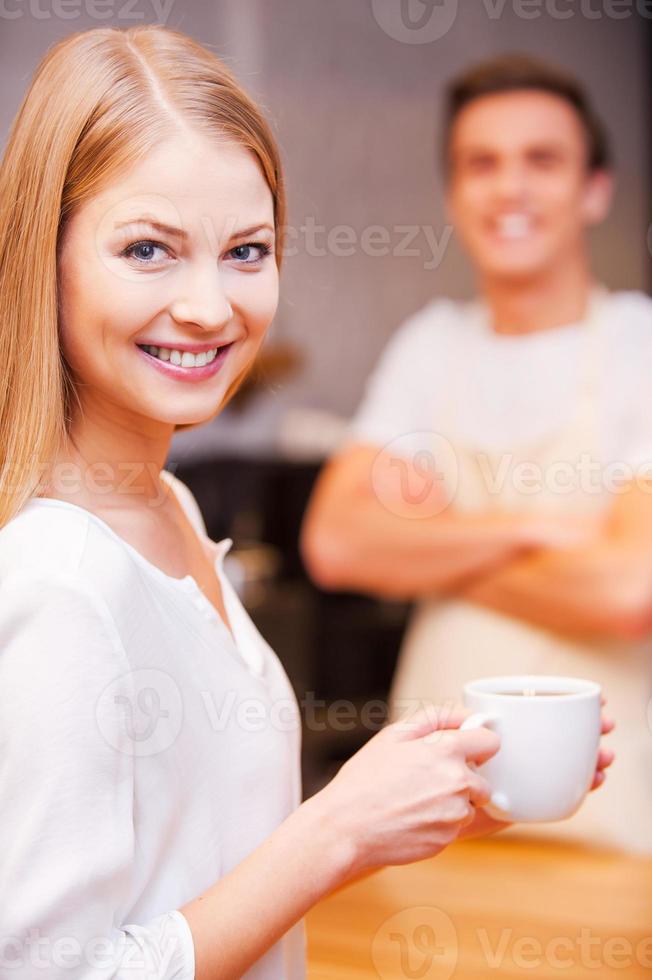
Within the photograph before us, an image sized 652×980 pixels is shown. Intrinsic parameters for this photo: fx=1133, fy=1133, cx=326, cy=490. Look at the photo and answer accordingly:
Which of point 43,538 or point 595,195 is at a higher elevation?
point 595,195

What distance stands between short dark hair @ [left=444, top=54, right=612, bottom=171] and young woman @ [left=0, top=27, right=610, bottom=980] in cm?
110

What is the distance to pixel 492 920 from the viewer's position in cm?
87

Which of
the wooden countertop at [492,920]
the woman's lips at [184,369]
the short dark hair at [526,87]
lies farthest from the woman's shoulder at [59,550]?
the short dark hair at [526,87]

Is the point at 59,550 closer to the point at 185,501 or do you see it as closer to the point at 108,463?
the point at 108,463

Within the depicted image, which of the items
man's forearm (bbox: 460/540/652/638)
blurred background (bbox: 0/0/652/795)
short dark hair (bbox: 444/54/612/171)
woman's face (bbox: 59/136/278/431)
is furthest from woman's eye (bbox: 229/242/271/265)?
blurred background (bbox: 0/0/652/795)

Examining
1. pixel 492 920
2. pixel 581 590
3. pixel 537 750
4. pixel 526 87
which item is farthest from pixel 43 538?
pixel 526 87

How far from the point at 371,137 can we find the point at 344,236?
603mm

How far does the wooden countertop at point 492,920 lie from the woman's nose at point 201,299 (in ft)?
1.53

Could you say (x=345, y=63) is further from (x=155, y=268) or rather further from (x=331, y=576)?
(x=155, y=268)

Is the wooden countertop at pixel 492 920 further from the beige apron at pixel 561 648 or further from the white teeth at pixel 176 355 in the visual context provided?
the beige apron at pixel 561 648

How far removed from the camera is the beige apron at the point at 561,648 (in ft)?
5.09

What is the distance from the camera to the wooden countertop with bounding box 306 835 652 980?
81 cm

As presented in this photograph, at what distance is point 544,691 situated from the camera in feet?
2.84

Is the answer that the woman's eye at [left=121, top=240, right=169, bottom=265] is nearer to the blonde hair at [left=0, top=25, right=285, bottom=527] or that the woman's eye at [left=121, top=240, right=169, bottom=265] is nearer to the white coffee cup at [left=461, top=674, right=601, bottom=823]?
the blonde hair at [left=0, top=25, right=285, bottom=527]
